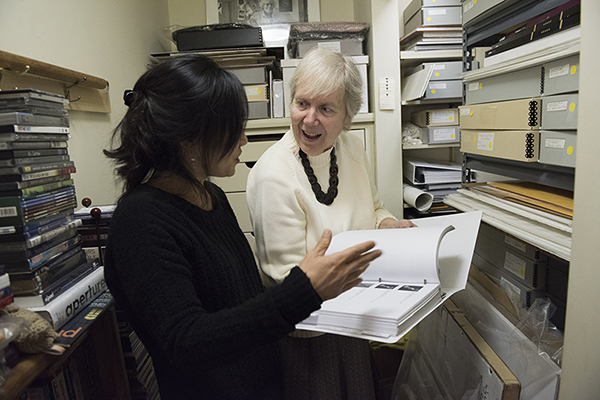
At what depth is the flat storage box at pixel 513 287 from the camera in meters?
1.18

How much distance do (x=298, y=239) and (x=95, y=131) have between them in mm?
1003

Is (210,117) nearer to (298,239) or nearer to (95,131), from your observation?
(298,239)

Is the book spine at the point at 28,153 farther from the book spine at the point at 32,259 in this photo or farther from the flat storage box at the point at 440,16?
the flat storage box at the point at 440,16

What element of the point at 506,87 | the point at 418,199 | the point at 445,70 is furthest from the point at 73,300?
the point at 445,70

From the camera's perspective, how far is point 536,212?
982mm

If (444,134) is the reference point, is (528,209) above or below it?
below

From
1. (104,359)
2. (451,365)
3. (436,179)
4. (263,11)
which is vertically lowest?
(451,365)

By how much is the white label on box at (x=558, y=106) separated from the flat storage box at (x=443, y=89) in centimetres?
106

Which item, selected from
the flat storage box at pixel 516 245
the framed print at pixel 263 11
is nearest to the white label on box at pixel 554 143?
the flat storage box at pixel 516 245

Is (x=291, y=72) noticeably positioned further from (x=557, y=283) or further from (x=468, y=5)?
(x=557, y=283)

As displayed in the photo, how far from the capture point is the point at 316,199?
45.6 inches

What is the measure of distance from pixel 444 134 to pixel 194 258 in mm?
1684

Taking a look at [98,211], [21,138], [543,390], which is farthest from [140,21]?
[543,390]


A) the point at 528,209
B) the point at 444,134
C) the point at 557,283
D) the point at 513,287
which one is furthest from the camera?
the point at 444,134
